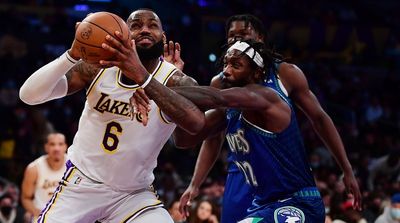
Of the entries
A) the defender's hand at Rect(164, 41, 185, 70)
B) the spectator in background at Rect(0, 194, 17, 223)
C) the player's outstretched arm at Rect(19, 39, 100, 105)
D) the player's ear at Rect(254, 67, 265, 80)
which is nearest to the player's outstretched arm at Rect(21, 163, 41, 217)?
the spectator in background at Rect(0, 194, 17, 223)

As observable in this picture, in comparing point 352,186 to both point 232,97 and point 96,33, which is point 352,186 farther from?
point 96,33

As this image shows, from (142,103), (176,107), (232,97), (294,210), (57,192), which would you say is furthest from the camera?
(57,192)

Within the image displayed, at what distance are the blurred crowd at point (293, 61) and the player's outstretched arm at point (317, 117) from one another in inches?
112

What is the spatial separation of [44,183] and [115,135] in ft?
13.0

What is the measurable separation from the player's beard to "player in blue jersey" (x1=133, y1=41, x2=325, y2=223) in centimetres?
48

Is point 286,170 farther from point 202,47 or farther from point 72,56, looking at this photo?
point 202,47

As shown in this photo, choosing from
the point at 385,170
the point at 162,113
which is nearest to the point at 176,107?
the point at 162,113

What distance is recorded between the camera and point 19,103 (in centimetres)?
1383

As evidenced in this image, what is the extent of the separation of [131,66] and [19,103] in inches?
404

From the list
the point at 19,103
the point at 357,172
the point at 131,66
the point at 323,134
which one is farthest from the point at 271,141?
the point at 19,103

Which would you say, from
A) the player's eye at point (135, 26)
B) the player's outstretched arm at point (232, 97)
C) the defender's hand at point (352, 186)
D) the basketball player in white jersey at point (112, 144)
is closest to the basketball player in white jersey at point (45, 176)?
the basketball player in white jersey at point (112, 144)

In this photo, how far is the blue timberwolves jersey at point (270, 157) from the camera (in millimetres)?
4855

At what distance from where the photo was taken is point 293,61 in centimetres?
1608

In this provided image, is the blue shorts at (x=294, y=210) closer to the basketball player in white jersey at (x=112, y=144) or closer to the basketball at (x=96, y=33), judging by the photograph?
the basketball player in white jersey at (x=112, y=144)
